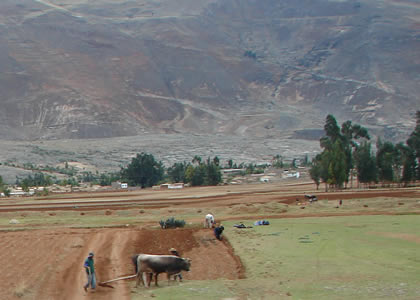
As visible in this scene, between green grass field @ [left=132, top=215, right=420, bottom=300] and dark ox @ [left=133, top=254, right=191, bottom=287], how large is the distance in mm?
584

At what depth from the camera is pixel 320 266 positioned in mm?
24781

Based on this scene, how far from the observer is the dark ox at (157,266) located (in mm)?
23078

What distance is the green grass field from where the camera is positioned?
2062 centimetres

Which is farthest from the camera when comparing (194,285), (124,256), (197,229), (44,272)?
(197,229)

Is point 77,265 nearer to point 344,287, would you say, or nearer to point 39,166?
point 344,287

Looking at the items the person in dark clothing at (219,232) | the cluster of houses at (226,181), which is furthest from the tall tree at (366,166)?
the person in dark clothing at (219,232)

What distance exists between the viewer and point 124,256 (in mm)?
30172

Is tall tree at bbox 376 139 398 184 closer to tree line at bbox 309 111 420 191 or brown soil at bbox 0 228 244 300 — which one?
tree line at bbox 309 111 420 191

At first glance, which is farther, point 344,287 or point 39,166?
point 39,166

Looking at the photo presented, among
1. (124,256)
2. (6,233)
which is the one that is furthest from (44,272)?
Answer: (6,233)

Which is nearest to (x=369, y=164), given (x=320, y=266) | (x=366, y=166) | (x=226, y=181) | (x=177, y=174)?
(x=366, y=166)

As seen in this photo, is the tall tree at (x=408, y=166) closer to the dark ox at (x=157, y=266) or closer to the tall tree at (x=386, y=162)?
the tall tree at (x=386, y=162)

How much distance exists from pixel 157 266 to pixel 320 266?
19.6 feet

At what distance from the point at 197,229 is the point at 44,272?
14936 mm
